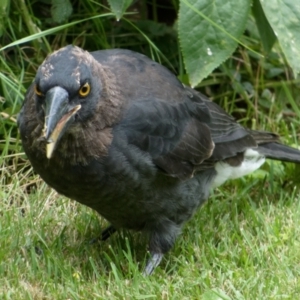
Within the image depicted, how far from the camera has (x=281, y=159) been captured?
4875 mm

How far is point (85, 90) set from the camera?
3.70m

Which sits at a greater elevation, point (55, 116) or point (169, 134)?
point (55, 116)

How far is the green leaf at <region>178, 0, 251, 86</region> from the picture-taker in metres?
4.15

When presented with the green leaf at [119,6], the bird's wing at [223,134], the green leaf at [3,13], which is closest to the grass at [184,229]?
the green leaf at [3,13]

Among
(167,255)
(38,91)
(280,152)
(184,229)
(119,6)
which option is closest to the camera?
(38,91)

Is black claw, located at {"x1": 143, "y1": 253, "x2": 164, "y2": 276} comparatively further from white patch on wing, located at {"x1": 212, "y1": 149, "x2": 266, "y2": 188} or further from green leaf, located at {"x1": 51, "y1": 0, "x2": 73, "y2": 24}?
green leaf, located at {"x1": 51, "y1": 0, "x2": 73, "y2": 24}

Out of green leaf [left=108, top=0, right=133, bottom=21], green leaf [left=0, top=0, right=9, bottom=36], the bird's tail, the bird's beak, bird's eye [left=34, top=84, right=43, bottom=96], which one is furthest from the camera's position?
the bird's tail

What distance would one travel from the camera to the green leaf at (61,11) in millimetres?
5145

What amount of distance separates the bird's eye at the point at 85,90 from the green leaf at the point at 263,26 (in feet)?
4.29

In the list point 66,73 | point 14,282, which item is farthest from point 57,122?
point 14,282

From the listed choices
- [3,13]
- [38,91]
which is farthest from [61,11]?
[38,91]

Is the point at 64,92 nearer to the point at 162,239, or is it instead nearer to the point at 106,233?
the point at 162,239

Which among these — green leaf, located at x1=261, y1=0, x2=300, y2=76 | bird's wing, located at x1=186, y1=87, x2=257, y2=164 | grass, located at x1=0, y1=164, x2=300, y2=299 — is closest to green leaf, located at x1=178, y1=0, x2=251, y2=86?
green leaf, located at x1=261, y1=0, x2=300, y2=76

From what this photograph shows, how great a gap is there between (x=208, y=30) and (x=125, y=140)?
29.8 inches
